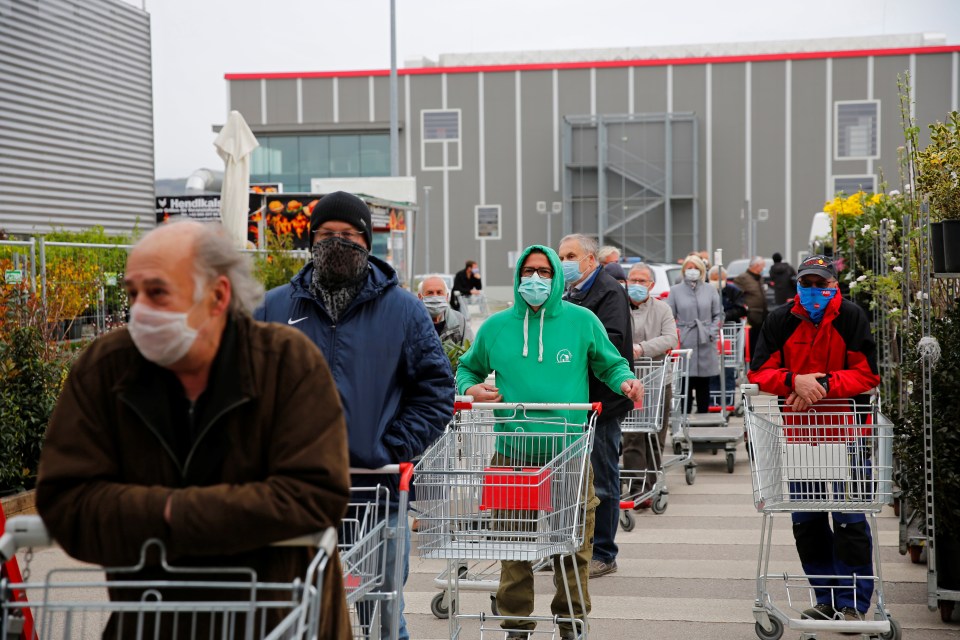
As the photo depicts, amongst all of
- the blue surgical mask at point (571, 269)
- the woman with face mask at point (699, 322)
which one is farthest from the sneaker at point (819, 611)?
the woman with face mask at point (699, 322)

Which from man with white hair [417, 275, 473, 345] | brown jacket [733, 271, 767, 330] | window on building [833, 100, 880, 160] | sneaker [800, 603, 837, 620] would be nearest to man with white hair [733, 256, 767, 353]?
brown jacket [733, 271, 767, 330]

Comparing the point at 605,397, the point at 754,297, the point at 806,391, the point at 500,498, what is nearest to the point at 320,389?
the point at 500,498

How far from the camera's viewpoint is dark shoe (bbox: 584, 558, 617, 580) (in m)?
7.63

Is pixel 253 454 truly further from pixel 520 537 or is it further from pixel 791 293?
pixel 791 293

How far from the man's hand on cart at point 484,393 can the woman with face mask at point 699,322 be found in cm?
788

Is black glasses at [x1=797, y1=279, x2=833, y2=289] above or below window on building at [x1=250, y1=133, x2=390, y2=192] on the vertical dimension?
below

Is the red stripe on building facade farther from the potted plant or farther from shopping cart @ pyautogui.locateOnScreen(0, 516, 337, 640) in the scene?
shopping cart @ pyautogui.locateOnScreen(0, 516, 337, 640)

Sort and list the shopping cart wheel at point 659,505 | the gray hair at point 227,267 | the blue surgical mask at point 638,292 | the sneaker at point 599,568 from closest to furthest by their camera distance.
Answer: the gray hair at point 227,267, the sneaker at point 599,568, the shopping cart wheel at point 659,505, the blue surgical mask at point 638,292

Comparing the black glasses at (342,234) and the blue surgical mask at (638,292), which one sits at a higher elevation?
the black glasses at (342,234)

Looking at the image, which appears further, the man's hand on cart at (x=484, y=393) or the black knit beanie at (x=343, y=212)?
the man's hand on cart at (x=484, y=393)

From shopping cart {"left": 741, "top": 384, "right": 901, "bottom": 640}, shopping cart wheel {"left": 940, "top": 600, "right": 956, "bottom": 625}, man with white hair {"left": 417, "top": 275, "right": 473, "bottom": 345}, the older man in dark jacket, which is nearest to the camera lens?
shopping cart {"left": 741, "top": 384, "right": 901, "bottom": 640}

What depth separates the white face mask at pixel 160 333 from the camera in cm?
265

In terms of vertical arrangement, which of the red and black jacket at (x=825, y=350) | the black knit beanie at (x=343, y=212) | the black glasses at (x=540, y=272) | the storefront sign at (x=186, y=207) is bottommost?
the red and black jacket at (x=825, y=350)

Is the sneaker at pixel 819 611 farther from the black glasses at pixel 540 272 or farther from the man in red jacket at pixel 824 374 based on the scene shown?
the black glasses at pixel 540 272
